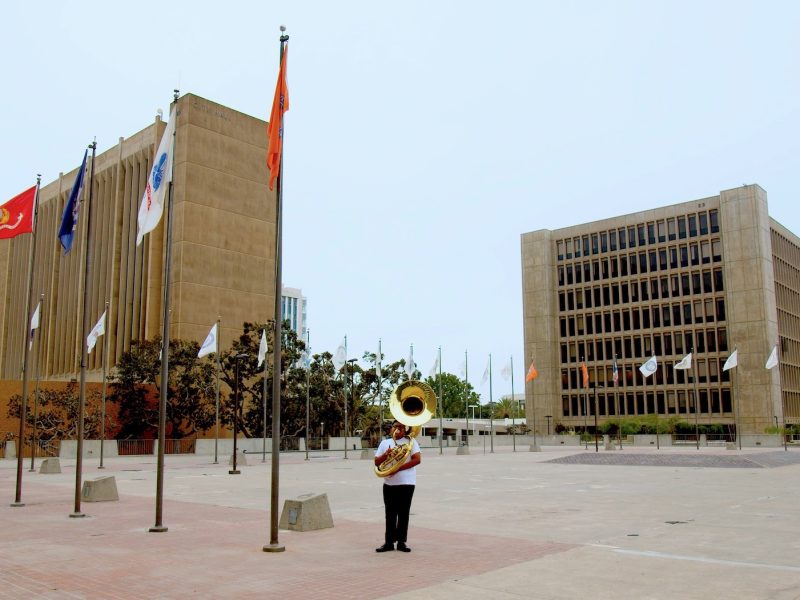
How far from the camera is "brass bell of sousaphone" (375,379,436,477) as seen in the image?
10766 millimetres

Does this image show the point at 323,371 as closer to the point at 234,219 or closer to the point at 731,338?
the point at 234,219

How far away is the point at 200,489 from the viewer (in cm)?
2339

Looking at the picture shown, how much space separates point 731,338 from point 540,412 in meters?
28.9

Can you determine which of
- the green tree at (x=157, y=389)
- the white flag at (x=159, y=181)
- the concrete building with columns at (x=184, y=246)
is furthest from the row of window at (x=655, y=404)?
the white flag at (x=159, y=181)

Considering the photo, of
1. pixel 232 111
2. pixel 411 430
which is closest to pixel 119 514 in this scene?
pixel 411 430

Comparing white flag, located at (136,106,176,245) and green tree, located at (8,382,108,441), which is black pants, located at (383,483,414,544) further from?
green tree, located at (8,382,108,441)

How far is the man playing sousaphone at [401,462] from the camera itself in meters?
10.8

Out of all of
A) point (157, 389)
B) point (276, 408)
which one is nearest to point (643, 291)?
point (157, 389)

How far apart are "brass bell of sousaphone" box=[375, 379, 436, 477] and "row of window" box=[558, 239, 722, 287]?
95.5 meters

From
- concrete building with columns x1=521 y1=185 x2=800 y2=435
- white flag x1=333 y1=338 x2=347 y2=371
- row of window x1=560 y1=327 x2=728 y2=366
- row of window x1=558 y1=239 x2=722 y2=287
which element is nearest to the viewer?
white flag x1=333 y1=338 x2=347 y2=371

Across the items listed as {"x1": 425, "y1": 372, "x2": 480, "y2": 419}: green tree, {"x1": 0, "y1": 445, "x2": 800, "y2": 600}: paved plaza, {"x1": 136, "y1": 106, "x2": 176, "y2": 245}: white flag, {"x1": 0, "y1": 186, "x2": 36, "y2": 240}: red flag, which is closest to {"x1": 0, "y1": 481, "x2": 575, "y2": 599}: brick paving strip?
{"x1": 0, "y1": 445, "x2": 800, "y2": 600}: paved plaza

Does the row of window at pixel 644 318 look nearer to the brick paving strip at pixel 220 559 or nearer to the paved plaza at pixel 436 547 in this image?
the paved plaza at pixel 436 547

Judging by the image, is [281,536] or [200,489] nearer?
[281,536]

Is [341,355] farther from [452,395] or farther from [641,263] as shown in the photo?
[452,395]
